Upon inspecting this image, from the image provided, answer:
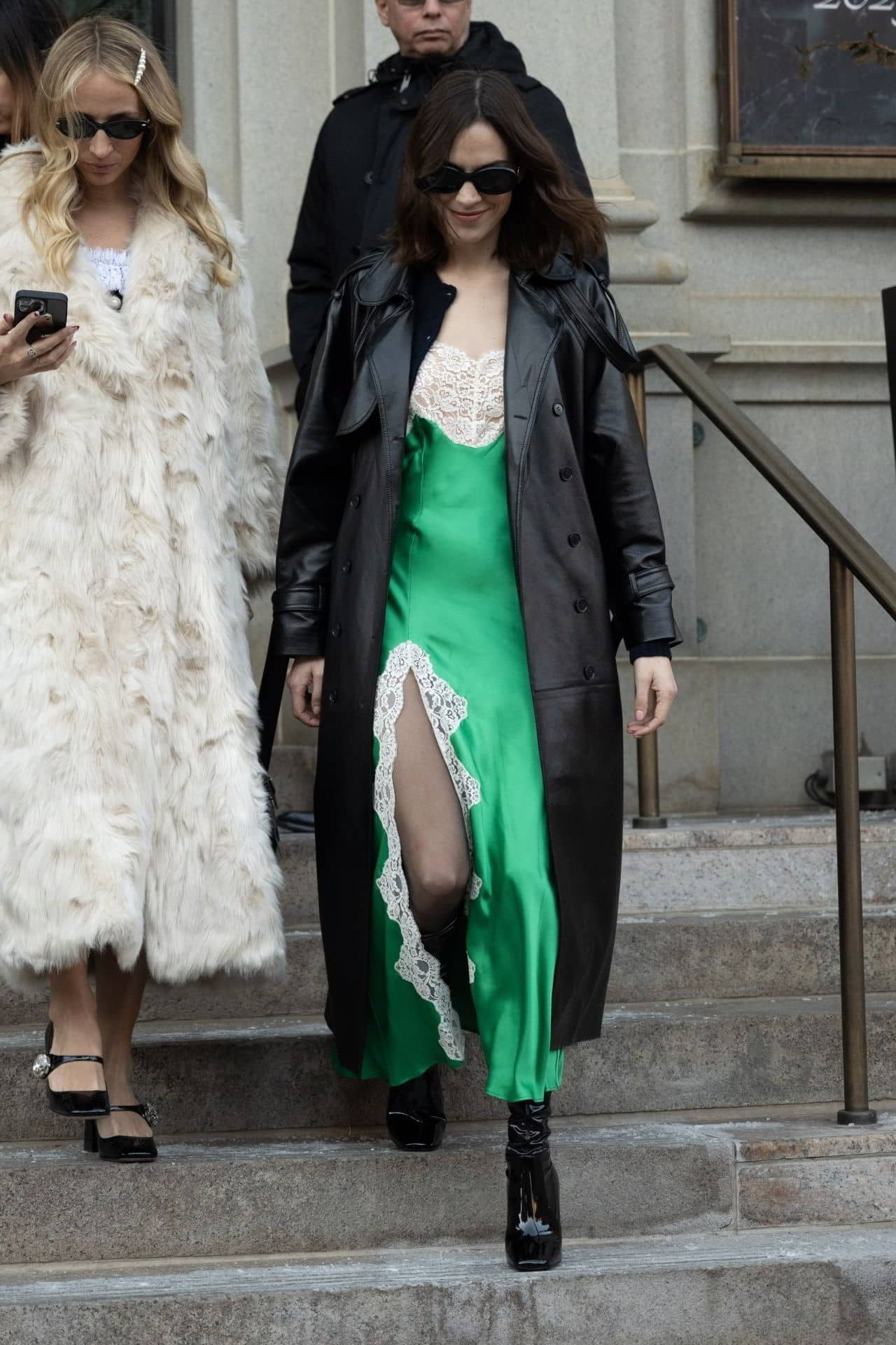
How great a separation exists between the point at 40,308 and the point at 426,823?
1127mm

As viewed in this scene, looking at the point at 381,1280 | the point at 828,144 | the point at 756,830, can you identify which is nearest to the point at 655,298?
the point at 828,144

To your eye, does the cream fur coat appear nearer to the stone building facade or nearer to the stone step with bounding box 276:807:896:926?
the stone step with bounding box 276:807:896:926

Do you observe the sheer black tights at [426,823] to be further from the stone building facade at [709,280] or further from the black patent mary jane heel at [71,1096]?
the stone building facade at [709,280]

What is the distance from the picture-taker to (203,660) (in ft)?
11.8

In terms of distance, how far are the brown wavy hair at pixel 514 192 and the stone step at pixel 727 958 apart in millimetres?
1615

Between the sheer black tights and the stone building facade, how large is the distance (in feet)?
9.13

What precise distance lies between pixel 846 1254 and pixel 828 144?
13.4 feet

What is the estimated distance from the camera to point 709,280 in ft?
21.2

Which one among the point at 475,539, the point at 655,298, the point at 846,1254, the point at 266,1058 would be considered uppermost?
the point at 655,298

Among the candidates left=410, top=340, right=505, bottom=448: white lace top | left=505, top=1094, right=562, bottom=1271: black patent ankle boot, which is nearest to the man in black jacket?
left=410, top=340, right=505, bottom=448: white lace top

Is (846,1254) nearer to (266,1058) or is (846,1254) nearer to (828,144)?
(266,1058)

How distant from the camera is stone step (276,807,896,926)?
15.5ft

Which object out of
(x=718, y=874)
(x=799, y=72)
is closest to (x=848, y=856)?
(x=718, y=874)

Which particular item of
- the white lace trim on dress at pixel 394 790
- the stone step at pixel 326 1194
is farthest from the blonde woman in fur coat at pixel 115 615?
the white lace trim on dress at pixel 394 790
